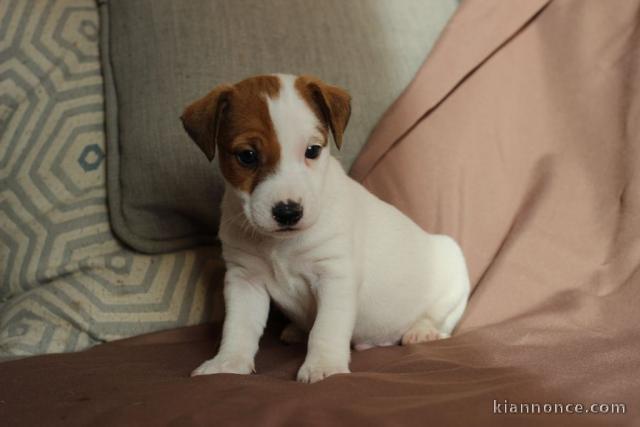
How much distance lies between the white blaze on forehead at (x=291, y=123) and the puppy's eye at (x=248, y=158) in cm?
8

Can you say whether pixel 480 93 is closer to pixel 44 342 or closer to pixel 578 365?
pixel 578 365

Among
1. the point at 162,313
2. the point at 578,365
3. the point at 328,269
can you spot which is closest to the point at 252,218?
the point at 328,269

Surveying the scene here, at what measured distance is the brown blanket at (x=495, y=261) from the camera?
156cm

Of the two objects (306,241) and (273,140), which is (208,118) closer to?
(273,140)

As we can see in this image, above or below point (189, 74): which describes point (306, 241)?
below

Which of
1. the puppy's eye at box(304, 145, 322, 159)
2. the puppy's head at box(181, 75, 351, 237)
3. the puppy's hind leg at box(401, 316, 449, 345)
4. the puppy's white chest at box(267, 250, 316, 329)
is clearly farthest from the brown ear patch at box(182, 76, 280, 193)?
the puppy's hind leg at box(401, 316, 449, 345)

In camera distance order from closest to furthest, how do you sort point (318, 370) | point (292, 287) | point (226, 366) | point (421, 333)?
point (318, 370) → point (226, 366) → point (292, 287) → point (421, 333)

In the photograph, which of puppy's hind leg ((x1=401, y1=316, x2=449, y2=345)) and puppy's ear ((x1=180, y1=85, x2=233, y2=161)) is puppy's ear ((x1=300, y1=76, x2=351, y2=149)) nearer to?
puppy's ear ((x1=180, y1=85, x2=233, y2=161))

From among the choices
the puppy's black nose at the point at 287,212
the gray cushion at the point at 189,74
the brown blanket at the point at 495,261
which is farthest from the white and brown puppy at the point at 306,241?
the gray cushion at the point at 189,74

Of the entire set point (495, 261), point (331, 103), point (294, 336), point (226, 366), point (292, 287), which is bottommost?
point (294, 336)

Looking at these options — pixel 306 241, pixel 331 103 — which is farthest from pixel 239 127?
pixel 306 241

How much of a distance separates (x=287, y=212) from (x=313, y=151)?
246 millimetres

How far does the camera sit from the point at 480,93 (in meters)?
2.70

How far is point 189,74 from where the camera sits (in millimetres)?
2482
